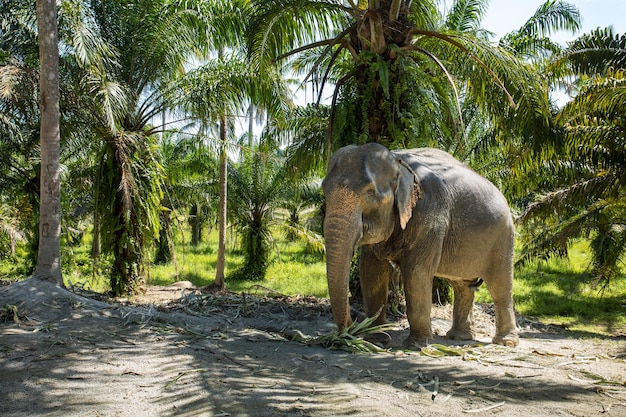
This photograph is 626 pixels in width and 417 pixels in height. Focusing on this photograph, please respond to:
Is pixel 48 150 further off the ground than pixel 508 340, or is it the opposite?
pixel 48 150

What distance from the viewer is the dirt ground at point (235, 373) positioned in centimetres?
396

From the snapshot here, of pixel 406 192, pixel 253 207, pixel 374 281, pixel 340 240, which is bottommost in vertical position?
pixel 374 281

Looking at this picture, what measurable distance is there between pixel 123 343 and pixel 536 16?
15074 mm

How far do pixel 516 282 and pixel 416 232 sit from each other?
14527 millimetres

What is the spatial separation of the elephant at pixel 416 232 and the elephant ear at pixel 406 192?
0.04 ft

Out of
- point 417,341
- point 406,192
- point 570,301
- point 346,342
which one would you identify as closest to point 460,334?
point 417,341

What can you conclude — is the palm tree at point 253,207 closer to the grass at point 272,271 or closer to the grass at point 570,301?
the grass at point 272,271

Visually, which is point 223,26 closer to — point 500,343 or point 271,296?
point 271,296

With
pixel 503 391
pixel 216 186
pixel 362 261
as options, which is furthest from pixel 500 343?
pixel 216 186

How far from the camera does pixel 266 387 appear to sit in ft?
14.1

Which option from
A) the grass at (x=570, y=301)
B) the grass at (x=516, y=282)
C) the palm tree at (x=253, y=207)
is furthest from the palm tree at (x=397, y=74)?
the palm tree at (x=253, y=207)

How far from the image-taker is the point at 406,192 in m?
6.30

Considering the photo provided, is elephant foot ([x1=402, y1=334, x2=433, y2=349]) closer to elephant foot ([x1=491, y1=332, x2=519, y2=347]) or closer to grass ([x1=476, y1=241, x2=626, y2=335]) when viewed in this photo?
elephant foot ([x1=491, y1=332, x2=519, y2=347])

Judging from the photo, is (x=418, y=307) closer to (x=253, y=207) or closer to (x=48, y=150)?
(x=48, y=150)
